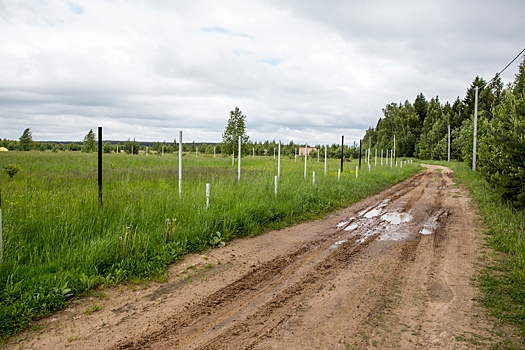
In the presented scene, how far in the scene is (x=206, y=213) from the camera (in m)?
7.80


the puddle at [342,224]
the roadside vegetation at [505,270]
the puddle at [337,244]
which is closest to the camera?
the roadside vegetation at [505,270]

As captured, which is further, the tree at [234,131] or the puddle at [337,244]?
the tree at [234,131]

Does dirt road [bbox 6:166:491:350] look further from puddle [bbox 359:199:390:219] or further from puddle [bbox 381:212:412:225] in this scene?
puddle [bbox 359:199:390:219]

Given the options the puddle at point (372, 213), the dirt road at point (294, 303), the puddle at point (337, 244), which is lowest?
the dirt road at point (294, 303)

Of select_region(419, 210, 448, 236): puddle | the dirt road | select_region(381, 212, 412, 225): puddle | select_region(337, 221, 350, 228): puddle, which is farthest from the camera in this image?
select_region(381, 212, 412, 225): puddle

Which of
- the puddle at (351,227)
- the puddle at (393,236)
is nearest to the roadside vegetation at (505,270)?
the puddle at (393,236)

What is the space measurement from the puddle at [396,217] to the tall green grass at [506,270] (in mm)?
2015

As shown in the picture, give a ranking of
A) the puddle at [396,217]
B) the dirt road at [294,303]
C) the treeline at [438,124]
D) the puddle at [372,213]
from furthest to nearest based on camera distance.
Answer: the treeline at [438,124]
the puddle at [372,213]
the puddle at [396,217]
the dirt road at [294,303]

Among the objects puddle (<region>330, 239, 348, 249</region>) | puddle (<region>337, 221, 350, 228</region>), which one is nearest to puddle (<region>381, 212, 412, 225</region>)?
puddle (<region>337, 221, 350, 228</region>)

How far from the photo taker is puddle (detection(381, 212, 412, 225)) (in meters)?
10.3

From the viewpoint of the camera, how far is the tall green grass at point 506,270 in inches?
174

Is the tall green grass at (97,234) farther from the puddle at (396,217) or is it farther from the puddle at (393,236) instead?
the puddle at (396,217)

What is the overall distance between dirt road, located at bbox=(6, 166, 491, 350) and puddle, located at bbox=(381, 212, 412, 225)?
2610 mm

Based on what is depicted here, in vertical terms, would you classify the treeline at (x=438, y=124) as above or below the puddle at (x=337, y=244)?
above
